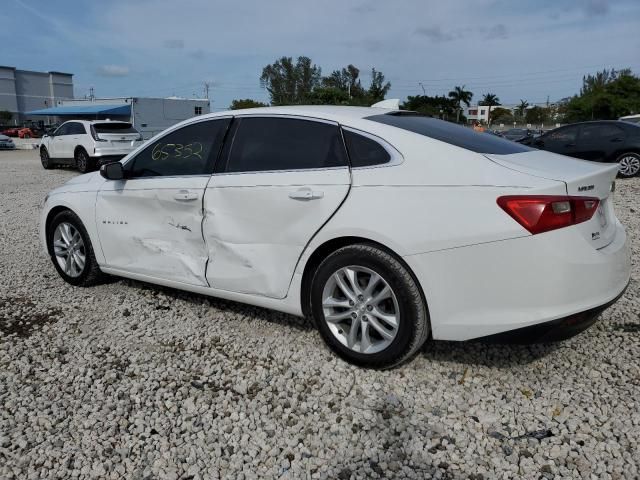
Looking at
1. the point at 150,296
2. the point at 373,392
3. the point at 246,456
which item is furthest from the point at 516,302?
the point at 150,296

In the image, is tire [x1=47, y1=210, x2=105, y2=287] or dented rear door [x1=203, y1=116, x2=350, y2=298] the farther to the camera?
tire [x1=47, y1=210, x2=105, y2=287]

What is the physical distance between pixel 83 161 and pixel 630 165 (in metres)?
14.3

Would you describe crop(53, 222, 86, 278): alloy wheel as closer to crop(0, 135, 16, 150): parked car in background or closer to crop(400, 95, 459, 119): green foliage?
crop(0, 135, 16, 150): parked car in background

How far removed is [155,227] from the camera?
4035mm

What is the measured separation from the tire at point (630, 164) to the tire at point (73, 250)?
11.0 meters

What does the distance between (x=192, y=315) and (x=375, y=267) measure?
1.80 metres

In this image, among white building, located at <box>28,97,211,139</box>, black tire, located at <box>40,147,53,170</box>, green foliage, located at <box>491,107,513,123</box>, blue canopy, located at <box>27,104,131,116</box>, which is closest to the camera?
black tire, located at <box>40,147,53,170</box>

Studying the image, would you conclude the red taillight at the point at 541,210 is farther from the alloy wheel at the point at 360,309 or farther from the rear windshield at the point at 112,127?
the rear windshield at the point at 112,127

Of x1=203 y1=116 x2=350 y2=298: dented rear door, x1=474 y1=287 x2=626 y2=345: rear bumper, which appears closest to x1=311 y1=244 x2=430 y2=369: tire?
x1=203 y1=116 x2=350 y2=298: dented rear door

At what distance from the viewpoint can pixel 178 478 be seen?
241 cm

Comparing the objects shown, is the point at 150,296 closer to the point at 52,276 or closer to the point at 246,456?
the point at 52,276

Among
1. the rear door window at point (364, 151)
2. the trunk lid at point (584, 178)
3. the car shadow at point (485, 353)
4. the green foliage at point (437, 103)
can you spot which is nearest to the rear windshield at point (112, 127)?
the rear door window at point (364, 151)

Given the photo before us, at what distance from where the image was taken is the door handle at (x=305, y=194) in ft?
10.4

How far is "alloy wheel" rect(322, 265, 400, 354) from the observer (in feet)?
10.0
